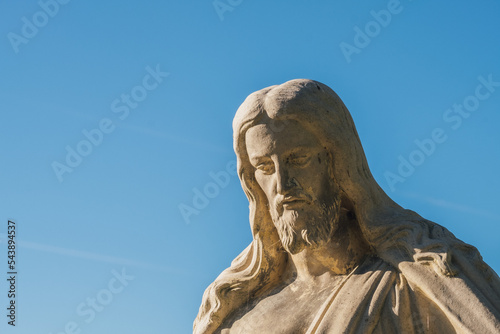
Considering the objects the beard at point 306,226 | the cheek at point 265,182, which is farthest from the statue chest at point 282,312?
the cheek at point 265,182

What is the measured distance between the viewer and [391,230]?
23.5ft

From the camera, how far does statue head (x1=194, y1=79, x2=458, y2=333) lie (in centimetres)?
707

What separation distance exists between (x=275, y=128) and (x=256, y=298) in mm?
1606

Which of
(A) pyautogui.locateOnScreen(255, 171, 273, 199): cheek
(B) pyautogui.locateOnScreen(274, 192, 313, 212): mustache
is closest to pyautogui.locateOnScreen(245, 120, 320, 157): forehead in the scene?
(A) pyautogui.locateOnScreen(255, 171, 273, 199): cheek

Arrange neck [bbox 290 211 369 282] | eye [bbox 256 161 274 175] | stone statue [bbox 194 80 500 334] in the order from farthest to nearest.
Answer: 1. neck [bbox 290 211 369 282]
2. eye [bbox 256 161 274 175]
3. stone statue [bbox 194 80 500 334]

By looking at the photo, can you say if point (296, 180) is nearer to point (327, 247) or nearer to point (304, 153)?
point (304, 153)

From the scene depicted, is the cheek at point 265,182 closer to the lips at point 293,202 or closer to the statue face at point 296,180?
the statue face at point 296,180

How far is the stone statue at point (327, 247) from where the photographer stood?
6738 mm

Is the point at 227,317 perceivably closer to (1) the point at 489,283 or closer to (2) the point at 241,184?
(2) the point at 241,184

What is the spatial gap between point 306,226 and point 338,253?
453mm

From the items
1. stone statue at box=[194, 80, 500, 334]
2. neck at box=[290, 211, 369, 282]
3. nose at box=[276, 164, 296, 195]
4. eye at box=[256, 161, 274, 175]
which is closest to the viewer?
stone statue at box=[194, 80, 500, 334]

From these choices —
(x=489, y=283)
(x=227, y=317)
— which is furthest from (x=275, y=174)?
(x=489, y=283)

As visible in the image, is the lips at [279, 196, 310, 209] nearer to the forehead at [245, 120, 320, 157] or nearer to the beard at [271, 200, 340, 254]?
the beard at [271, 200, 340, 254]

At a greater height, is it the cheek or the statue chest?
the cheek
